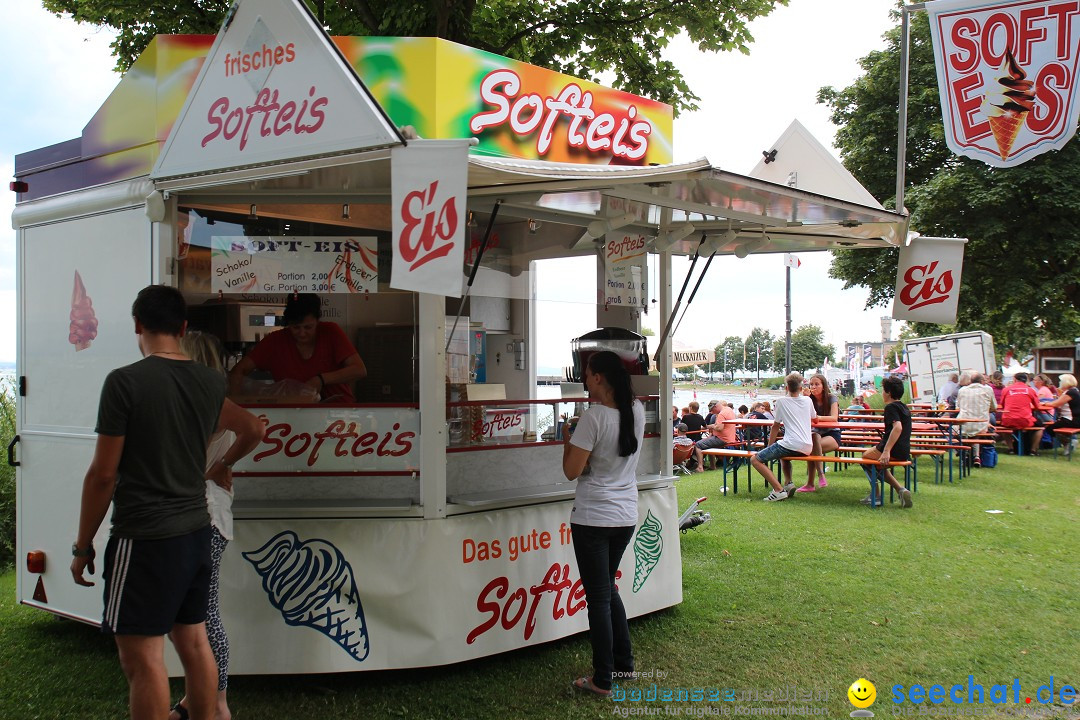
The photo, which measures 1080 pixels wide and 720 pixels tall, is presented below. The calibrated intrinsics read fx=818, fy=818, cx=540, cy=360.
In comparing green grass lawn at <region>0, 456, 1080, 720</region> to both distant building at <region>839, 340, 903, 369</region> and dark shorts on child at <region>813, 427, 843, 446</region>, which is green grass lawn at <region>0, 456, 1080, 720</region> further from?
distant building at <region>839, 340, 903, 369</region>

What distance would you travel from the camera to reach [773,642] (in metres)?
4.80

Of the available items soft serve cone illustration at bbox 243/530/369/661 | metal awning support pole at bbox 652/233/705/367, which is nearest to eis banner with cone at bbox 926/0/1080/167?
metal awning support pole at bbox 652/233/705/367

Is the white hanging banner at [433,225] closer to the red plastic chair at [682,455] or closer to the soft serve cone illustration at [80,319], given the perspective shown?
the soft serve cone illustration at [80,319]

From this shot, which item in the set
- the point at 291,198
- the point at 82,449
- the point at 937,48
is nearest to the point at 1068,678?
the point at 937,48

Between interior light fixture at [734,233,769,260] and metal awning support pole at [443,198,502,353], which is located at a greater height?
interior light fixture at [734,233,769,260]

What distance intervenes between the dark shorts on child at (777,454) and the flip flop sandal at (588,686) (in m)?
6.58

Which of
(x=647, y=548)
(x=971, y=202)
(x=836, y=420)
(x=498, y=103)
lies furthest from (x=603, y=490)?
(x=971, y=202)

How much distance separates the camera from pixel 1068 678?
4.26 metres

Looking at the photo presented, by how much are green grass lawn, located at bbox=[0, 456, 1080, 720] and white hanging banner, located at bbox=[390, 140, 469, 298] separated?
2117 mm

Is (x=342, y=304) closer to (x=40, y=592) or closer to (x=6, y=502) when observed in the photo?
(x=40, y=592)

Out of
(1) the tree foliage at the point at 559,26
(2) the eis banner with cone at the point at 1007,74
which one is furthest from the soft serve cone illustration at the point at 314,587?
(1) the tree foliage at the point at 559,26

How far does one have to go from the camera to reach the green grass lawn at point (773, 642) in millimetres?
3953

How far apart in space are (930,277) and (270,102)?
4386mm

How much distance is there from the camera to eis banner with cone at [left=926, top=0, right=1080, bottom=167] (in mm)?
5078
